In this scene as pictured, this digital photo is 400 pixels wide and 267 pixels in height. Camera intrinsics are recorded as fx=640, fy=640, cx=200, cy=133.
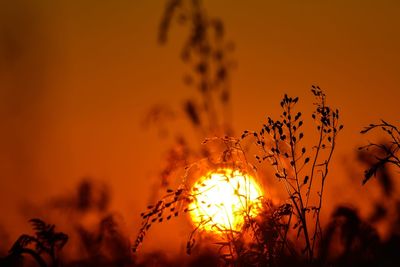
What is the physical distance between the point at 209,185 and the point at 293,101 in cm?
112

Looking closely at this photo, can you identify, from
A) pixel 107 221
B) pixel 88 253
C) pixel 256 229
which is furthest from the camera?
pixel 88 253

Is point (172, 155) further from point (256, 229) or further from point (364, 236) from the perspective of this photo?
point (364, 236)

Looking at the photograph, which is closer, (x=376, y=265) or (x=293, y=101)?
(x=293, y=101)

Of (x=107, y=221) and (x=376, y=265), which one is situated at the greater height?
(x=107, y=221)

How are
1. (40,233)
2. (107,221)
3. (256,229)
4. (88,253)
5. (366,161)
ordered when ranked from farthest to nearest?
(366,161)
(88,253)
(107,221)
(256,229)
(40,233)

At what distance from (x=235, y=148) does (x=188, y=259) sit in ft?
6.77

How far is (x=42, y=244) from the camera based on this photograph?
5.18m

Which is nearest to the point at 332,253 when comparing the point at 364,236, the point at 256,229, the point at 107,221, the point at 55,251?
the point at 364,236

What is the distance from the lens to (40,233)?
5.25m

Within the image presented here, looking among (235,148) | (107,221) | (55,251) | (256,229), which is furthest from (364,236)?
(55,251)

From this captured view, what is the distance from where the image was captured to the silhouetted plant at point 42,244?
4.80 meters

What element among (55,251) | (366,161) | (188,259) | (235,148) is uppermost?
(366,161)

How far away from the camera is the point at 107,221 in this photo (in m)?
6.78

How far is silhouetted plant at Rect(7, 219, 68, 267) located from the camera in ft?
15.8
